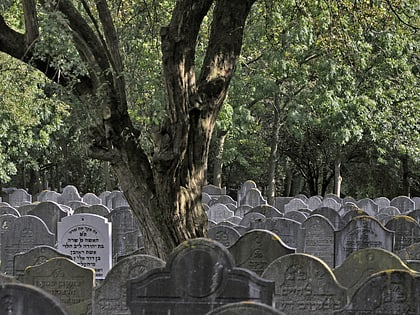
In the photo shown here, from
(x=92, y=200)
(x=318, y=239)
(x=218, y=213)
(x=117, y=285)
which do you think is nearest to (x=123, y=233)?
(x=318, y=239)

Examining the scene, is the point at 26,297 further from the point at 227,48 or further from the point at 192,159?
the point at 227,48

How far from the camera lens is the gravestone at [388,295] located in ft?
25.1

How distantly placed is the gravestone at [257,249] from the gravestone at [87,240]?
10.2 ft

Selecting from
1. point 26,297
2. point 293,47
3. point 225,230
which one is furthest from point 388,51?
point 26,297

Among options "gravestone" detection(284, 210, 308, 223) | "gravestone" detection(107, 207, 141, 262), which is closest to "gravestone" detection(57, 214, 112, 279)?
"gravestone" detection(107, 207, 141, 262)

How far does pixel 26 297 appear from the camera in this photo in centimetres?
636

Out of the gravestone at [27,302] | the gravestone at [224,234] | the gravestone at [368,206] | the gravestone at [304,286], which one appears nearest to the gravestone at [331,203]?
the gravestone at [368,206]

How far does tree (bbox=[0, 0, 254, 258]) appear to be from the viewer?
9.63 meters

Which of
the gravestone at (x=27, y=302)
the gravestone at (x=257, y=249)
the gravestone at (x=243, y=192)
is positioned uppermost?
the gravestone at (x=243, y=192)

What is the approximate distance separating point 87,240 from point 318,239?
3.71 m

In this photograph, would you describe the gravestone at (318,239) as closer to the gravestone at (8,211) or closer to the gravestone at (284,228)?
the gravestone at (284,228)

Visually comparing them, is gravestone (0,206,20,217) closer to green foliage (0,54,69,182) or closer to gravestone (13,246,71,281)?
green foliage (0,54,69,182)

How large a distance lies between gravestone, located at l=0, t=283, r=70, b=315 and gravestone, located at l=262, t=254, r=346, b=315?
3.32m

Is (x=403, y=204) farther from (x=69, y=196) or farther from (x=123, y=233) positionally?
(x=123, y=233)
